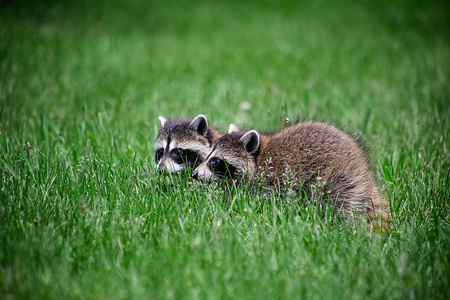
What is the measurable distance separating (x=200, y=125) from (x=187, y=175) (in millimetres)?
935

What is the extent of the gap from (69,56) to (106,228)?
8.87 meters

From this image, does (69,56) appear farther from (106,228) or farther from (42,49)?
(106,228)

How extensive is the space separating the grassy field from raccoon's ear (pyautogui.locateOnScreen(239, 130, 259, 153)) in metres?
0.67

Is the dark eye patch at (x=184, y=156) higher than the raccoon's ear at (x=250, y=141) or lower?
lower

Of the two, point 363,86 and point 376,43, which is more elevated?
point 376,43

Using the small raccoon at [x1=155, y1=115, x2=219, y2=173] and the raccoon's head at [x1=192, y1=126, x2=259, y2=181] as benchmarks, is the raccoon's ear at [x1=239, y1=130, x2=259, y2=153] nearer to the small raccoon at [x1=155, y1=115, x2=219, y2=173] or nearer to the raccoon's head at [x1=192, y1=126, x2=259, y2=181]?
the raccoon's head at [x1=192, y1=126, x2=259, y2=181]

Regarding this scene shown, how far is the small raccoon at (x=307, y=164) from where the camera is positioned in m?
4.16

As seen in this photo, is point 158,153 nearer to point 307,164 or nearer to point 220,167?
point 220,167

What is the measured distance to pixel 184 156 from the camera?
5141mm

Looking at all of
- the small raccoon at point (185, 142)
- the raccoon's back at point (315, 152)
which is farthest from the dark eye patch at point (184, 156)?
the raccoon's back at point (315, 152)

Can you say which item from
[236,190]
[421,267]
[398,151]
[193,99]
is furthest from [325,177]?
[193,99]

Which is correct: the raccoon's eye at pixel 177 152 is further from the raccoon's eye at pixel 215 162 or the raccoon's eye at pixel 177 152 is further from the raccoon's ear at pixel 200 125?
the raccoon's eye at pixel 215 162

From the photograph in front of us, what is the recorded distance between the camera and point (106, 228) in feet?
10.8

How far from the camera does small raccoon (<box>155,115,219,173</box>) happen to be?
199 inches
